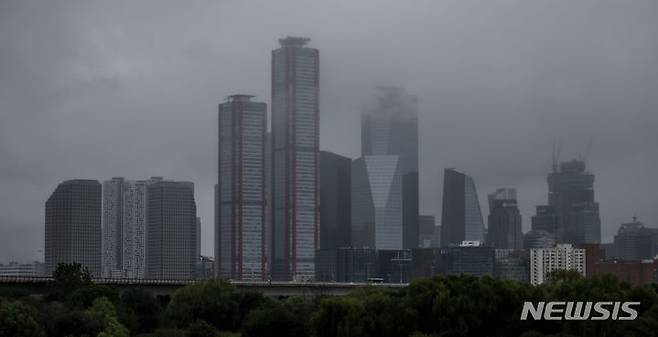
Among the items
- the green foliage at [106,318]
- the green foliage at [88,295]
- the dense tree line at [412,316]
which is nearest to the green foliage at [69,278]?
the green foliage at [88,295]

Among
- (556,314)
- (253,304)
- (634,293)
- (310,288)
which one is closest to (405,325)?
(556,314)

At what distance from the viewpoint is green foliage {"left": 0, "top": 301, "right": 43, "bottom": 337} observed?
69.9 m

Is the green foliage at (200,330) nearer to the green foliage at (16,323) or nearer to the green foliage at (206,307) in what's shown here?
the green foliage at (206,307)

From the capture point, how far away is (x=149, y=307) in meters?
104

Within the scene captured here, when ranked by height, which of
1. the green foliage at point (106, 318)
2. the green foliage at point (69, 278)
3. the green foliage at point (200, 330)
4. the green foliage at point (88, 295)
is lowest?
the green foliage at point (200, 330)

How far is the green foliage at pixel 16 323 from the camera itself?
6994cm

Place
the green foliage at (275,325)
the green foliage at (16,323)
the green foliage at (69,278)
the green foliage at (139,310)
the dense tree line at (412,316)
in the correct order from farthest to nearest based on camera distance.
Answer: the green foliage at (69,278) < the green foliage at (139,310) < the green foliage at (275,325) < the dense tree line at (412,316) < the green foliage at (16,323)

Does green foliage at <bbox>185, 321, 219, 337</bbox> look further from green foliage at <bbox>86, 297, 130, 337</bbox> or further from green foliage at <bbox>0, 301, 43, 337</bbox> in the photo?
green foliage at <bbox>0, 301, 43, 337</bbox>

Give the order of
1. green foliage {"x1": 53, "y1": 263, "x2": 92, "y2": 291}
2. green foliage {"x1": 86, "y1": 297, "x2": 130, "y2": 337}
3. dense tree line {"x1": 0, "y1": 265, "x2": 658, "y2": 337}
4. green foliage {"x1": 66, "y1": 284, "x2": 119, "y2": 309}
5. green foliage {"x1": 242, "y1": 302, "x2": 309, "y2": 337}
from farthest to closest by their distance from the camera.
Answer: green foliage {"x1": 53, "y1": 263, "x2": 92, "y2": 291} → green foliage {"x1": 66, "y1": 284, "x2": 119, "y2": 309} → green foliage {"x1": 242, "y1": 302, "x2": 309, "y2": 337} → green foliage {"x1": 86, "y1": 297, "x2": 130, "y2": 337} → dense tree line {"x1": 0, "y1": 265, "x2": 658, "y2": 337}

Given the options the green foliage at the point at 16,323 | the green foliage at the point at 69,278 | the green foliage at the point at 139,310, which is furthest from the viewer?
the green foliage at the point at 69,278

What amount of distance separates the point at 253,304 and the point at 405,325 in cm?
2887

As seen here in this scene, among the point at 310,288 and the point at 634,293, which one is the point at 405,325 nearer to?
the point at 634,293

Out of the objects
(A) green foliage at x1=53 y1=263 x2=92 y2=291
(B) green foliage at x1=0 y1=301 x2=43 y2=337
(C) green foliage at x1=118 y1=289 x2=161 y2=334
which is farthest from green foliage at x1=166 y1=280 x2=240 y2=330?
(B) green foliage at x1=0 y1=301 x2=43 y2=337

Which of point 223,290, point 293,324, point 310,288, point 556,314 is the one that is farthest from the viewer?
point 310,288
